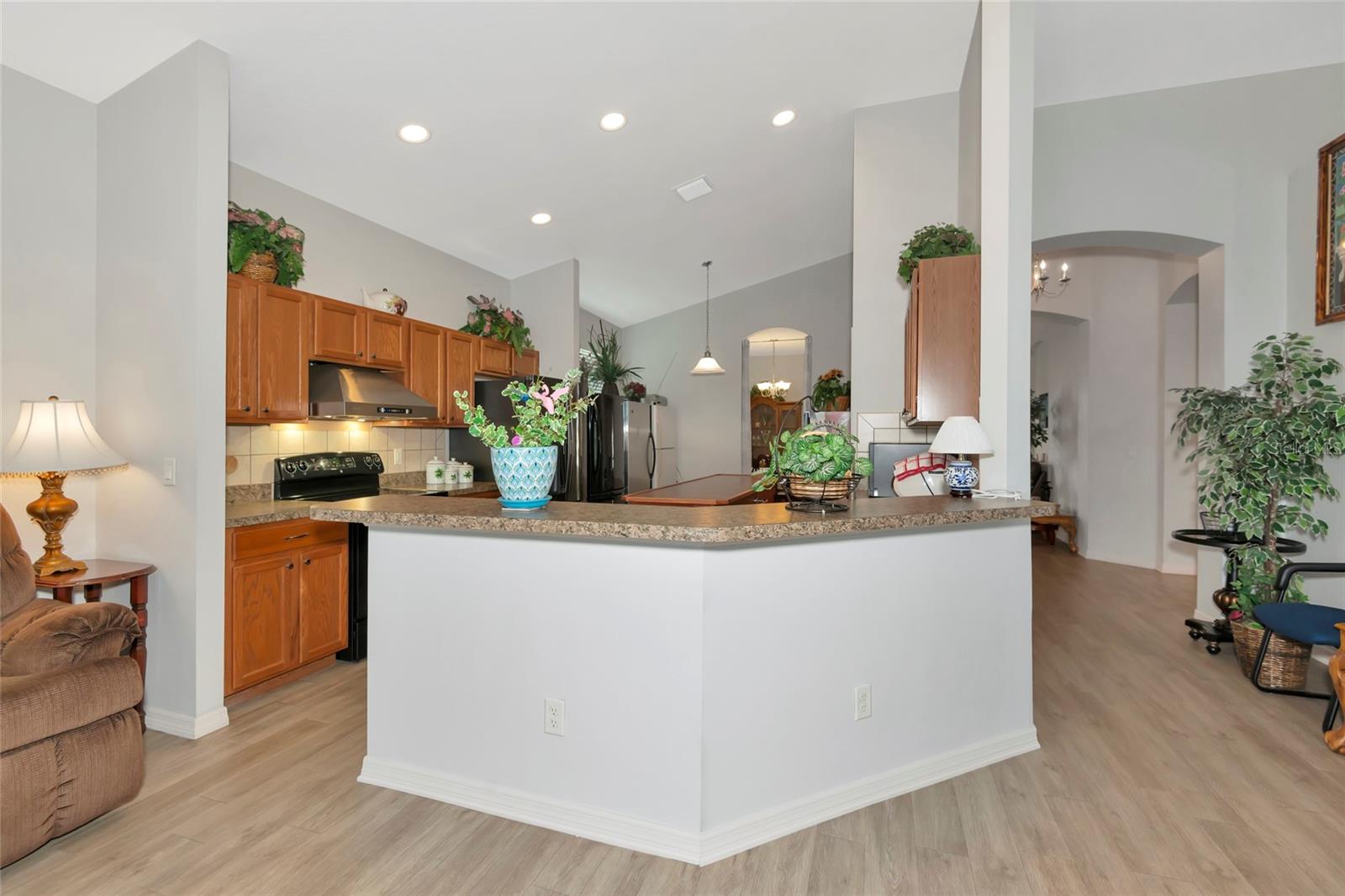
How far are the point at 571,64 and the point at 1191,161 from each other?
151 inches

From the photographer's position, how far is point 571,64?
3.21 m

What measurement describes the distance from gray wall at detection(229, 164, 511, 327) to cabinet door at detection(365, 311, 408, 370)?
12.2 inches

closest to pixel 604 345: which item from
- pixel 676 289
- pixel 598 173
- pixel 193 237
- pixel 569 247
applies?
pixel 676 289

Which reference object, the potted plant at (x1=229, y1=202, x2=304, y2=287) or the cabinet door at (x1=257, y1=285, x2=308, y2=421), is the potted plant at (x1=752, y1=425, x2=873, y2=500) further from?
the potted plant at (x1=229, y1=202, x2=304, y2=287)

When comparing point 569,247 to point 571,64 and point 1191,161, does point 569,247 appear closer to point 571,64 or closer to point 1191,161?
point 571,64

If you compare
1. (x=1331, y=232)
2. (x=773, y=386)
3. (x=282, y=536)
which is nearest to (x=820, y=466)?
(x=282, y=536)

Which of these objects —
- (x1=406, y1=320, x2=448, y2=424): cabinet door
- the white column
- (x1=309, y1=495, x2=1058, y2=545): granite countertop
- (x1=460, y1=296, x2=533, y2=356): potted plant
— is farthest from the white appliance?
(x1=309, y1=495, x2=1058, y2=545): granite countertop

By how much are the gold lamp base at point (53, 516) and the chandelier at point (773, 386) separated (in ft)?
21.6

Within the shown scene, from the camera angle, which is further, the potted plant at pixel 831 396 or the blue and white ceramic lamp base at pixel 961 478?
the potted plant at pixel 831 396

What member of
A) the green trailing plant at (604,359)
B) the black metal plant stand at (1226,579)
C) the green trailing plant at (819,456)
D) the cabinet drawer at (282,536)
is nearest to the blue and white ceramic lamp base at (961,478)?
the green trailing plant at (819,456)

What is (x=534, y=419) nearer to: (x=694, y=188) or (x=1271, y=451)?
(x=694, y=188)

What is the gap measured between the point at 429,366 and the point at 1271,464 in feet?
16.3

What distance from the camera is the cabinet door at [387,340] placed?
4.02 metres

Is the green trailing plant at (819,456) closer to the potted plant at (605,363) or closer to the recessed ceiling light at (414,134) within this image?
the recessed ceiling light at (414,134)
